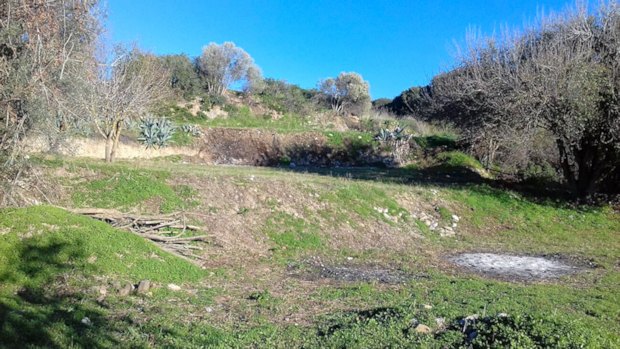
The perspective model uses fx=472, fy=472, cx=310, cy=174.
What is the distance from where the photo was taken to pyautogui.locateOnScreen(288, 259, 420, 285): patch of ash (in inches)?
380

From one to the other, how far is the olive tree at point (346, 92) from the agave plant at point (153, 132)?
102 feet

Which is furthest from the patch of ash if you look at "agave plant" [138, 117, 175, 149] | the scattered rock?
"agave plant" [138, 117, 175, 149]

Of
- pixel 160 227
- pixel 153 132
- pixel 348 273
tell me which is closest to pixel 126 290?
pixel 160 227

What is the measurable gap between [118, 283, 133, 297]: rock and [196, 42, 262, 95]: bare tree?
1338 inches

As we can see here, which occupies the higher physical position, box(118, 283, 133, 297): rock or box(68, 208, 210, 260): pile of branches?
box(68, 208, 210, 260): pile of branches

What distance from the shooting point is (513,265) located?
11578 millimetres

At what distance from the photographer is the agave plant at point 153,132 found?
22938mm

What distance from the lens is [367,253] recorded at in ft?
40.0

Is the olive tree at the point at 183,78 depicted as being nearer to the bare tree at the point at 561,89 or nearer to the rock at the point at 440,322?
the bare tree at the point at 561,89

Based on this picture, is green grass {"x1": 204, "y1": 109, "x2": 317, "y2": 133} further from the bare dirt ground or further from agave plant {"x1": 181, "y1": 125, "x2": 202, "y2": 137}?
the bare dirt ground

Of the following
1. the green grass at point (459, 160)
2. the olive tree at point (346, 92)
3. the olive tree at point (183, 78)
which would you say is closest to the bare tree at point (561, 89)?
the green grass at point (459, 160)

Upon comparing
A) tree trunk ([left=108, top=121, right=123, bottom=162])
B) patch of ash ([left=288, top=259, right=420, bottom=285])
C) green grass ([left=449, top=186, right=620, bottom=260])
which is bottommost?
patch of ash ([left=288, top=259, right=420, bottom=285])

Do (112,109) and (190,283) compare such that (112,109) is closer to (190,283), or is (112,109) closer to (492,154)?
(190,283)

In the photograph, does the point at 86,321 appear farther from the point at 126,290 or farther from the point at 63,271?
the point at 63,271
